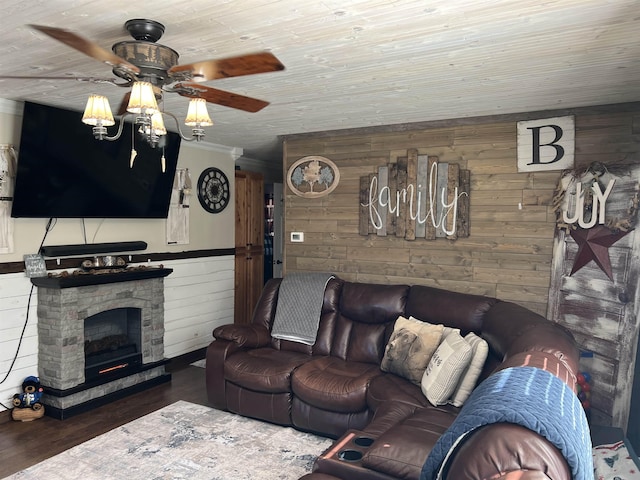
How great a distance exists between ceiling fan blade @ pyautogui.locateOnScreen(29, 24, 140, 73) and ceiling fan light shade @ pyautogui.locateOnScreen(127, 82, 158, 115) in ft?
0.29

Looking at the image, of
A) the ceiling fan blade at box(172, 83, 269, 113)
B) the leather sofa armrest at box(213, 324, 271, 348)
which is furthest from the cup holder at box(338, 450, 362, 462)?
the leather sofa armrest at box(213, 324, 271, 348)

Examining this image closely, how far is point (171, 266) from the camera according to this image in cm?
505

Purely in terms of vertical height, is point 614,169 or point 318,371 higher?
point 614,169

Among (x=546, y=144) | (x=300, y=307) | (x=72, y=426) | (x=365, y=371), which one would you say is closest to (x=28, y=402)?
(x=72, y=426)

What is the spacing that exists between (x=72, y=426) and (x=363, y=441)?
8.10 ft

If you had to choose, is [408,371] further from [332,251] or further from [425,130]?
[425,130]

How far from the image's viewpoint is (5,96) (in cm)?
344

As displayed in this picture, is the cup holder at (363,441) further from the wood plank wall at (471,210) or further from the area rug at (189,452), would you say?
the wood plank wall at (471,210)

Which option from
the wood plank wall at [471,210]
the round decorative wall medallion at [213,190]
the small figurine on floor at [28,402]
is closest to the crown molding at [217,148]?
the round decorative wall medallion at [213,190]

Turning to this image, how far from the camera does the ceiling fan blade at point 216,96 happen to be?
7.18 feet

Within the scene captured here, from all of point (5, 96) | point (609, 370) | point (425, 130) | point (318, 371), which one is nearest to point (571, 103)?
point (425, 130)

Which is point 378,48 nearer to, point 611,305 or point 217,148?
point 611,305

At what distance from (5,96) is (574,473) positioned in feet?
13.4

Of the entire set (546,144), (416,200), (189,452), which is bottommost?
(189,452)
